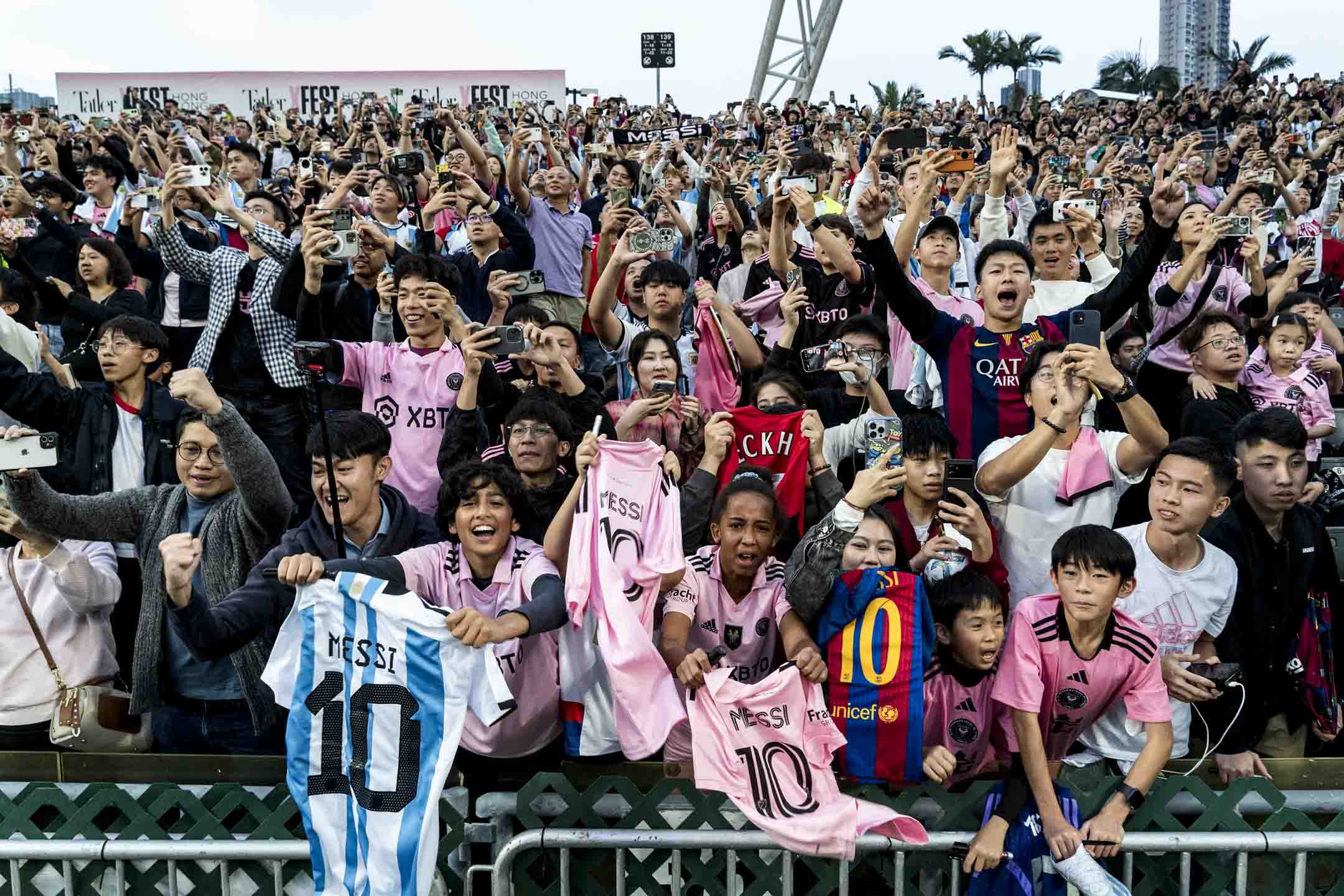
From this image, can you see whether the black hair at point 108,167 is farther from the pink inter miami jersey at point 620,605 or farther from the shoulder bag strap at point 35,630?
the pink inter miami jersey at point 620,605

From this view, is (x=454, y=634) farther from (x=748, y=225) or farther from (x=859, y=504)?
(x=748, y=225)

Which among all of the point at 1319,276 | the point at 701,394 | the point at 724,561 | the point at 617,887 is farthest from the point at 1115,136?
the point at 617,887

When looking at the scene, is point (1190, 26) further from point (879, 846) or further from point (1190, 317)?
point (879, 846)

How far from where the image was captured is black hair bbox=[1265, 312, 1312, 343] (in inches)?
225

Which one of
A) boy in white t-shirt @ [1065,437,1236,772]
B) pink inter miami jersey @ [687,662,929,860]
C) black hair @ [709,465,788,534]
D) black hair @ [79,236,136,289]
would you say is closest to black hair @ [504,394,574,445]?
black hair @ [709,465,788,534]

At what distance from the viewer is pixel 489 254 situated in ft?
22.9

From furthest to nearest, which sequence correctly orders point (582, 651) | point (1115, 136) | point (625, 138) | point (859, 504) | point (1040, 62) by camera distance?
1. point (1040, 62)
2. point (1115, 136)
3. point (625, 138)
4. point (582, 651)
5. point (859, 504)

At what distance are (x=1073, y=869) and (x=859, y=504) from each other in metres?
1.14

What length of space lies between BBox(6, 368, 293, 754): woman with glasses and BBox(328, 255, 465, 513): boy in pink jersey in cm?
95

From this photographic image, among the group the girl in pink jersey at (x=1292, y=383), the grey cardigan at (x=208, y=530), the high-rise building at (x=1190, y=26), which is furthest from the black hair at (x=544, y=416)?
the high-rise building at (x=1190, y=26)

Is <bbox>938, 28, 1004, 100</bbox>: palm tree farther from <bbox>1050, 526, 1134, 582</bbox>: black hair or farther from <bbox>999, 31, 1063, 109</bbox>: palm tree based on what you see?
<bbox>1050, 526, 1134, 582</bbox>: black hair

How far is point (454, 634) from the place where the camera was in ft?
10.7

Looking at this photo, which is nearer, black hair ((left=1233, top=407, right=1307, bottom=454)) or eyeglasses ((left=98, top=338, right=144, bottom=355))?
black hair ((left=1233, top=407, right=1307, bottom=454))

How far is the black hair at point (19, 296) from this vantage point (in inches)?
240
